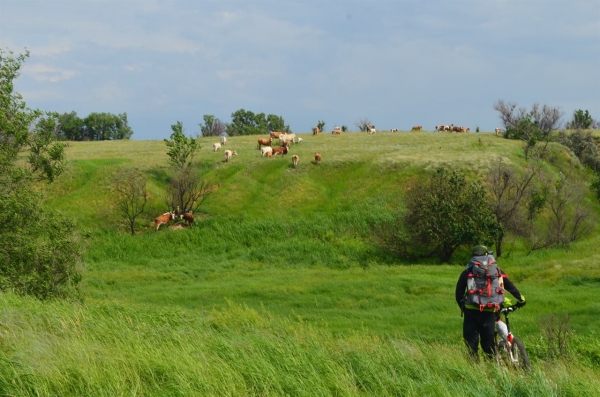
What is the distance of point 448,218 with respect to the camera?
3912 centimetres

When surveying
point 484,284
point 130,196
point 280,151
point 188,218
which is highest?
point 280,151

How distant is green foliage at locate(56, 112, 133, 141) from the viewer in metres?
119

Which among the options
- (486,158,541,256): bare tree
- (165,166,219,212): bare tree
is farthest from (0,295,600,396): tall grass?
(165,166,219,212): bare tree

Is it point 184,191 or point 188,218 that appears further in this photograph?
point 184,191

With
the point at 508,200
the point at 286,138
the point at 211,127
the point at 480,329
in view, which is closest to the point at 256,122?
the point at 211,127

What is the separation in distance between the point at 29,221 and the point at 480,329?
52.1ft

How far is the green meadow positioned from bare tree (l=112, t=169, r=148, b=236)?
876 mm

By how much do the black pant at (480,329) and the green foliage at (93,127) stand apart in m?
117

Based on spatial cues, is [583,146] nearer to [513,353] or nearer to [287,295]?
[287,295]

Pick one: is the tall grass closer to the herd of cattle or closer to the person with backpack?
the person with backpack

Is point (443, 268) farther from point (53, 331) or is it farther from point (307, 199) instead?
point (53, 331)

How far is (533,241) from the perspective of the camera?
1655 inches

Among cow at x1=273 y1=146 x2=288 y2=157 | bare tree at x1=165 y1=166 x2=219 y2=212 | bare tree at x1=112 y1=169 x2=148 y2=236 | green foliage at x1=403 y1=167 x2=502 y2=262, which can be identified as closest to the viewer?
green foliage at x1=403 y1=167 x2=502 y2=262

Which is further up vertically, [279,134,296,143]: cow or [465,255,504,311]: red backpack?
[279,134,296,143]: cow
